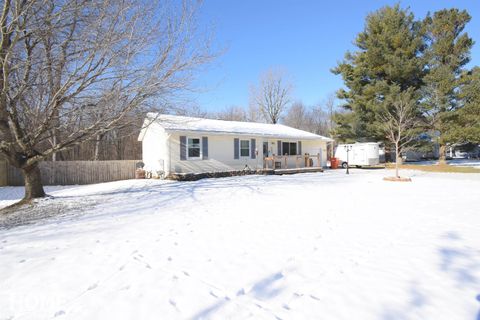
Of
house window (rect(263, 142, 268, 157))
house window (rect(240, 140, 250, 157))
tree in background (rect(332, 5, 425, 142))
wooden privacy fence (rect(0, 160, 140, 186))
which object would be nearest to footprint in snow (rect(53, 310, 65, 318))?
house window (rect(240, 140, 250, 157))

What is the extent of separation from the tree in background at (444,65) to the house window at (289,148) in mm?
13018

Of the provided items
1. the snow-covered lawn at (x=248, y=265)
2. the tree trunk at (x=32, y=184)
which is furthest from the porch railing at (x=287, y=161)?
the tree trunk at (x=32, y=184)

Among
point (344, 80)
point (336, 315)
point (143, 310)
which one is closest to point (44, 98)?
point (143, 310)

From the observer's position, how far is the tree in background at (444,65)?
938 inches

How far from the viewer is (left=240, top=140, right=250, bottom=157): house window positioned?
17.7 m

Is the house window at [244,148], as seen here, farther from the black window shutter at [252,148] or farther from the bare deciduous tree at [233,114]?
the bare deciduous tree at [233,114]

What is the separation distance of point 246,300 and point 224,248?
4.71 feet

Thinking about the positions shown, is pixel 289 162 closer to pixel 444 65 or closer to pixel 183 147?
pixel 183 147

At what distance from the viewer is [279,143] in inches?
786

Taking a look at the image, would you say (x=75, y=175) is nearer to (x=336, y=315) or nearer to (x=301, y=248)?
(x=301, y=248)

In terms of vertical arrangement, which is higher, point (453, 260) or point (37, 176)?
point (37, 176)

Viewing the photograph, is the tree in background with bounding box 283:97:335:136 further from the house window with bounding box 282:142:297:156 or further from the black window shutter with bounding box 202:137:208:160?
the black window shutter with bounding box 202:137:208:160

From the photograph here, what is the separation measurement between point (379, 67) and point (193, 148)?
1957 cm

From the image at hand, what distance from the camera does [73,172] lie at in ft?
54.7
